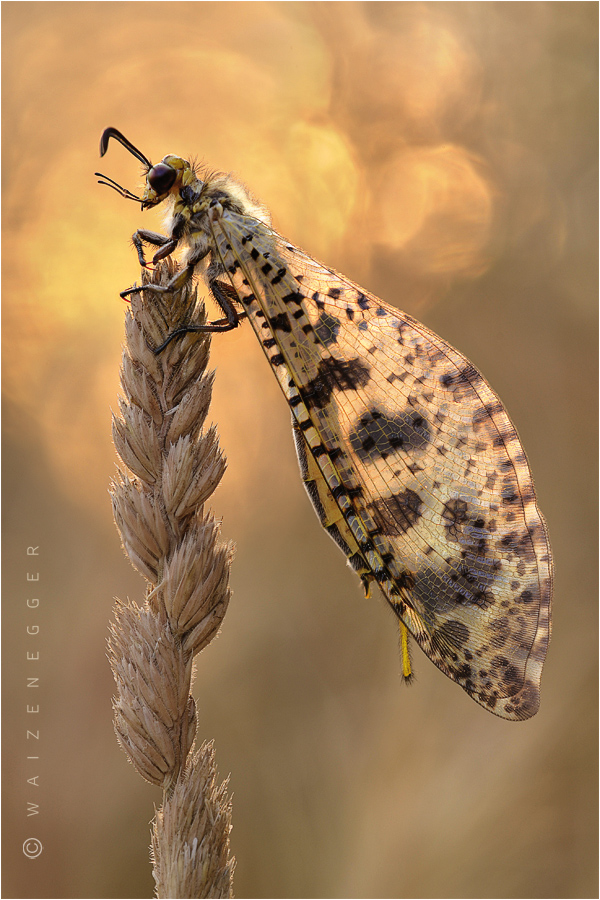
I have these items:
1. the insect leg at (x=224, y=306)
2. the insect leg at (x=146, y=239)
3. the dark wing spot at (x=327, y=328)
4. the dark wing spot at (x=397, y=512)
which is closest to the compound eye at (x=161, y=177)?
the insect leg at (x=146, y=239)

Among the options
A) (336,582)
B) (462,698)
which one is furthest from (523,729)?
(336,582)

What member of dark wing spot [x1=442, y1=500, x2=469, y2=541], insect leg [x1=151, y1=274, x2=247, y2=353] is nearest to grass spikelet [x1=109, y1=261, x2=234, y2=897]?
insect leg [x1=151, y1=274, x2=247, y2=353]

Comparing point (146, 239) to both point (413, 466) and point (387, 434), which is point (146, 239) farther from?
point (413, 466)

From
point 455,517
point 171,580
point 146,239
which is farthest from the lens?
point 146,239

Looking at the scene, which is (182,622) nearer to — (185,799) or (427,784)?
(185,799)

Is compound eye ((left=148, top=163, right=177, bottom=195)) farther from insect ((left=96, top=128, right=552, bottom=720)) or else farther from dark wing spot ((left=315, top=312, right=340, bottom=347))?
dark wing spot ((left=315, top=312, right=340, bottom=347))

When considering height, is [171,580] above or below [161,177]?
below

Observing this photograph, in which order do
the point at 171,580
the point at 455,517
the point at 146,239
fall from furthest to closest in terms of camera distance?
the point at 146,239 → the point at 455,517 → the point at 171,580

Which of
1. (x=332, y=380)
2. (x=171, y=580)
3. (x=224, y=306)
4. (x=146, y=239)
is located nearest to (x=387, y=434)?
(x=332, y=380)
